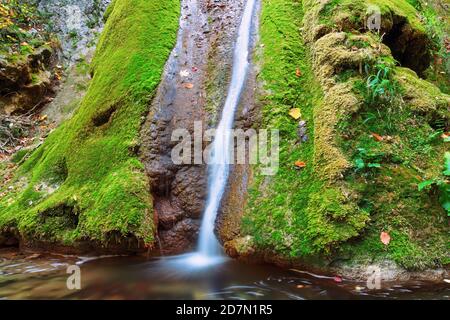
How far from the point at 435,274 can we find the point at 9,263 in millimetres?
4633

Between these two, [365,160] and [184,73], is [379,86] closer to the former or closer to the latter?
[365,160]

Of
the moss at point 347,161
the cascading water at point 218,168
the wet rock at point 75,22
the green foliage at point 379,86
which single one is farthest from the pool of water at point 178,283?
the wet rock at point 75,22

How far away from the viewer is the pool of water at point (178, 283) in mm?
2977

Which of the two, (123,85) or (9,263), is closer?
(9,263)

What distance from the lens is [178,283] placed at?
3.44 m

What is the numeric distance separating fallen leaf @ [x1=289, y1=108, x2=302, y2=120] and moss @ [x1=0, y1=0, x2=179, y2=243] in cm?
199

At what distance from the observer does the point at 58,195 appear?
194 inches

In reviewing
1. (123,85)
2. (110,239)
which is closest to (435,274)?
(110,239)

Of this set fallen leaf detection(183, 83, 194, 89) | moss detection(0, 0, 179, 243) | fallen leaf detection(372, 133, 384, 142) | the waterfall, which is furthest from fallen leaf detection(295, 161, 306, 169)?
fallen leaf detection(183, 83, 194, 89)

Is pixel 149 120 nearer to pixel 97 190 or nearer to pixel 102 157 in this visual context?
pixel 102 157

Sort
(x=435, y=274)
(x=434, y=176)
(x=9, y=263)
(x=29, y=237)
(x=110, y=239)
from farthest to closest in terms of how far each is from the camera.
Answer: (x=29, y=237) → (x=9, y=263) → (x=110, y=239) → (x=434, y=176) → (x=435, y=274)

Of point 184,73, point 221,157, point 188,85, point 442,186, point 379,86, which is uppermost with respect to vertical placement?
point 184,73

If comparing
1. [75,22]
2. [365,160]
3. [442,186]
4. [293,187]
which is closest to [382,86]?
[365,160]

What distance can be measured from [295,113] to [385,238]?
6.04 feet
